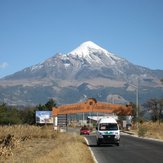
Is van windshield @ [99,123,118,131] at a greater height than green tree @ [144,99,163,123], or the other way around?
green tree @ [144,99,163,123]

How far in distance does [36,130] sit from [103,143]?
19130mm

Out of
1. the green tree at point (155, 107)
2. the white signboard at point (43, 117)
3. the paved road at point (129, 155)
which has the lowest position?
the paved road at point (129, 155)

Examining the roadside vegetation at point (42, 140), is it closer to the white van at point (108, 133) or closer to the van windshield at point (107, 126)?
the white van at point (108, 133)

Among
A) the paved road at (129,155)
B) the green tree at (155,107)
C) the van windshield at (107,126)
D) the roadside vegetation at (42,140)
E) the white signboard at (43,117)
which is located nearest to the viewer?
the paved road at (129,155)

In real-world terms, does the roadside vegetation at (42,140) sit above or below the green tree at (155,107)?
below

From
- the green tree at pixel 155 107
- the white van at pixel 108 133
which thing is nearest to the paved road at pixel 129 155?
the white van at pixel 108 133

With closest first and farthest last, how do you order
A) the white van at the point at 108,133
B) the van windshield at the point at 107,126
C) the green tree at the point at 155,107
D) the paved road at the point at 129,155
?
the paved road at the point at 129,155 → the white van at the point at 108,133 → the van windshield at the point at 107,126 → the green tree at the point at 155,107

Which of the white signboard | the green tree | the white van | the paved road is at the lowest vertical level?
the paved road

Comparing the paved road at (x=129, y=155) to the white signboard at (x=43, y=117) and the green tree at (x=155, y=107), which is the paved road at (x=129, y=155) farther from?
the green tree at (x=155, y=107)

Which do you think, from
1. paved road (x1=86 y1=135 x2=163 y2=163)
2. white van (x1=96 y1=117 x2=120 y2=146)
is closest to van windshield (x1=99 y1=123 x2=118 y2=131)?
white van (x1=96 y1=117 x2=120 y2=146)

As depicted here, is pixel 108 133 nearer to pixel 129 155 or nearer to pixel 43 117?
pixel 129 155

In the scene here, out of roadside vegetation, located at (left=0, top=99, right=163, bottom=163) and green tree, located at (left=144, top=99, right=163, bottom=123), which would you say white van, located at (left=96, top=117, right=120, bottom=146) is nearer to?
roadside vegetation, located at (left=0, top=99, right=163, bottom=163)

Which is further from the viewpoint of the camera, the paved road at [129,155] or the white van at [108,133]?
the white van at [108,133]

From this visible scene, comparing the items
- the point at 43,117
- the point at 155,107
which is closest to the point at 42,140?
the point at 43,117
